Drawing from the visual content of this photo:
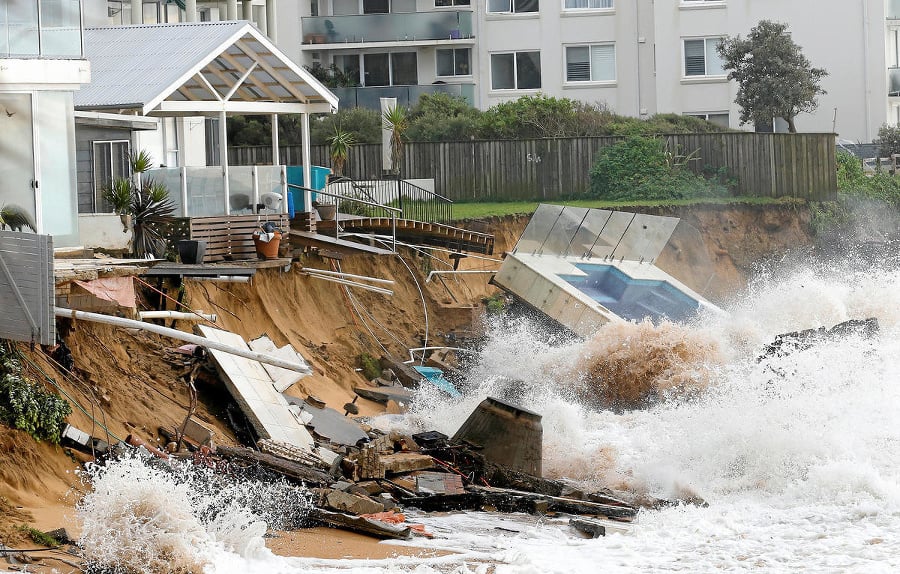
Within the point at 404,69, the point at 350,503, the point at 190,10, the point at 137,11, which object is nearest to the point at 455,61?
the point at 404,69

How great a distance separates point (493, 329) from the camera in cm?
3003

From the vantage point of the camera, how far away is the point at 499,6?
48.8 metres

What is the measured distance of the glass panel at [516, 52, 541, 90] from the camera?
160 feet

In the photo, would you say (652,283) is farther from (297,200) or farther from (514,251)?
(297,200)

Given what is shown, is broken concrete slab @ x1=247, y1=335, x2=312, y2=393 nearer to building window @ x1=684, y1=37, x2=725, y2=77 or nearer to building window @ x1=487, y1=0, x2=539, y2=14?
building window @ x1=684, y1=37, x2=725, y2=77

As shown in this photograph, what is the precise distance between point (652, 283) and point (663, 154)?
31.1 feet

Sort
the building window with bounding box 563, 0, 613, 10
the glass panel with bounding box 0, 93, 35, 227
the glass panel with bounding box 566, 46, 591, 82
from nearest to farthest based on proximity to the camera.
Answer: the glass panel with bounding box 0, 93, 35, 227
the building window with bounding box 563, 0, 613, 10
the glass panel with bounding box 566, 46, 591, 82

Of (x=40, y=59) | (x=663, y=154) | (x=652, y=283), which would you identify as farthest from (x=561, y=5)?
(x=40, y=59)

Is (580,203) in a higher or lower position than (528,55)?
lower

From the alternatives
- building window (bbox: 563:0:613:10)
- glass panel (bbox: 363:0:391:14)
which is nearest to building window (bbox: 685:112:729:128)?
building window (bbox: 563:0:613:10)

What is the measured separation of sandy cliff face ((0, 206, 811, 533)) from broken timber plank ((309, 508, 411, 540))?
261cm

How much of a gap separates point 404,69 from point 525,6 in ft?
15.3

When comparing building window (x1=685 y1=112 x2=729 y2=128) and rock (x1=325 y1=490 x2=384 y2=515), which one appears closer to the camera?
rock (x1=325 y1=490 x2=384 y2=515)

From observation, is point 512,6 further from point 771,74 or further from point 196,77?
point 196,77
